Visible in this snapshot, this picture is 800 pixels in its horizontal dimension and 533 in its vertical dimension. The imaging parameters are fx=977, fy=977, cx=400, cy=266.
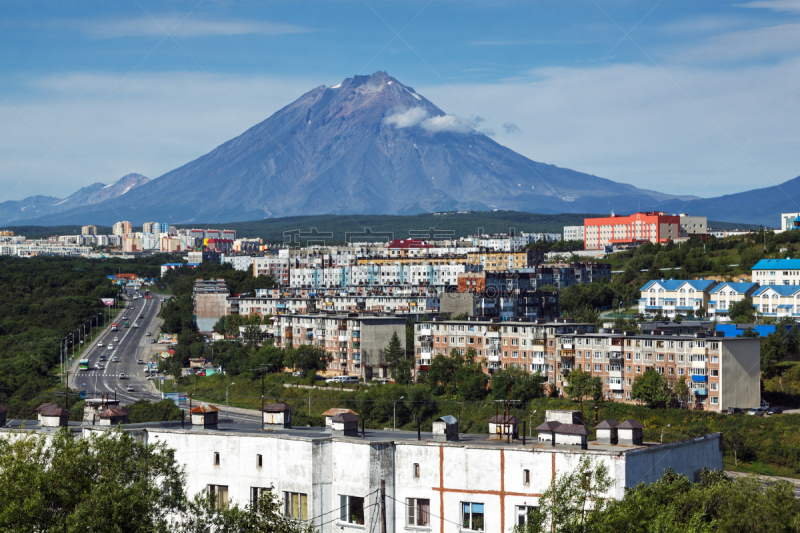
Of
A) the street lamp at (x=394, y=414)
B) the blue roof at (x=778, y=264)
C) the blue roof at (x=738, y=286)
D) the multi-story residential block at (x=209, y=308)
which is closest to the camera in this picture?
the street lamp at (x=394, y=414)

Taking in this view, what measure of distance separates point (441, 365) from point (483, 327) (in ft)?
14.3

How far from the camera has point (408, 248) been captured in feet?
469

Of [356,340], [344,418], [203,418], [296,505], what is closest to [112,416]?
[203,418]

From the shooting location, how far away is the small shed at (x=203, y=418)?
21594 millimetres

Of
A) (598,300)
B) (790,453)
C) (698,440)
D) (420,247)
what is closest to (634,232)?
(420,247)

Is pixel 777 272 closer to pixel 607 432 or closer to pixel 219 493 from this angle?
pixel 607 432

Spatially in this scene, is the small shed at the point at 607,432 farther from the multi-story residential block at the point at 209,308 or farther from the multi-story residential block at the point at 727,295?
the multi-story residential block at the point at 209,308

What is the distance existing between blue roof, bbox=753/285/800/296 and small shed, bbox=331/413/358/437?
6610cm

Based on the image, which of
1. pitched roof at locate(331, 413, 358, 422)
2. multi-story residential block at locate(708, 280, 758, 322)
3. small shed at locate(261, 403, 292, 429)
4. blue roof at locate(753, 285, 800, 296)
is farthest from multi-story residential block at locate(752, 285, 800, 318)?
pitched roof at locate(331, 413, 358, 422)

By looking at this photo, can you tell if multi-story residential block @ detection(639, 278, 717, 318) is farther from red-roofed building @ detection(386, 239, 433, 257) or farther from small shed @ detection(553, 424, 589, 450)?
small shed @ detection(553, 424, 589, 450)

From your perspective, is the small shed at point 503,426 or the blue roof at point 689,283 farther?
the blue roof at point 689,283

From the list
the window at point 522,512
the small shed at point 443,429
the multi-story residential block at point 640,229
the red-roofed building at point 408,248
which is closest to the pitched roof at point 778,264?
the red-roofed building at point 408,248

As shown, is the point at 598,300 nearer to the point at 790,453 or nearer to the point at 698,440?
the point at 790,453

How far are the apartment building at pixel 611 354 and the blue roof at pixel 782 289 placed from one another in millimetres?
24583
